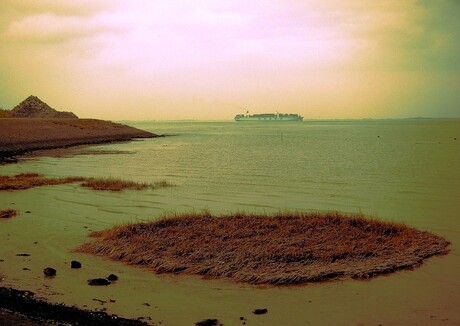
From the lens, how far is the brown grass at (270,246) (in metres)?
10.7

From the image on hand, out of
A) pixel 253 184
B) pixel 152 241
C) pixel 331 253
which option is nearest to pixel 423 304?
pixel 331 253

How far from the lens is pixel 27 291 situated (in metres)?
9.16

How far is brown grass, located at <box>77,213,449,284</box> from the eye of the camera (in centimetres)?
1074

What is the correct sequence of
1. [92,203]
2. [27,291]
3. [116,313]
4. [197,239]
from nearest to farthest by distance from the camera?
1. [116,313]
2. [27,291]
3. [197,239]
4. [92,203]

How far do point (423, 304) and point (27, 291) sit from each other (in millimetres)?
8008

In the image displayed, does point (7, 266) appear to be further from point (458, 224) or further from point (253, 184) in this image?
point (253, 184)

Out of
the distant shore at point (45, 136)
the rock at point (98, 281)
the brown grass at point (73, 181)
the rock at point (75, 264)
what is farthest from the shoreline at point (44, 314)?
the distant shore at point (45, 136)

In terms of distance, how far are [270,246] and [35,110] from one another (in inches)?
7027

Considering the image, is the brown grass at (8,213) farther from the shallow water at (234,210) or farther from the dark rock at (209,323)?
the dark rock at (209,323)

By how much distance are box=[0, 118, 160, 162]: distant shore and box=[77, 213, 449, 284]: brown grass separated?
34.3 m

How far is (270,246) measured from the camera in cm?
1191

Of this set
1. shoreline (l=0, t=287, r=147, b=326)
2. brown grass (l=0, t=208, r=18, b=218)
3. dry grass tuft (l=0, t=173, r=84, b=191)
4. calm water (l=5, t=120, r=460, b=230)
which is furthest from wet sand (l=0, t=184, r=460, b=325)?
dry grass tuft (l=0, t=173, r=84, b=191)

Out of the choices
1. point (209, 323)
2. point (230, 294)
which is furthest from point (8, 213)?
point (209, 323)

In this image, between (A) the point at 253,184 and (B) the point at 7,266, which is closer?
(B) the point at 7,266
